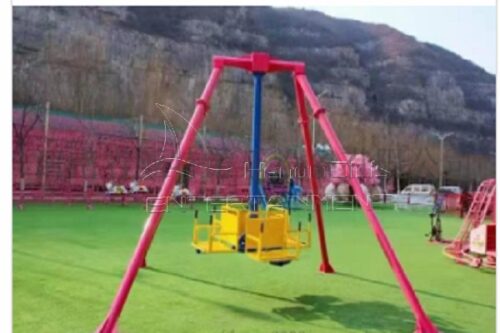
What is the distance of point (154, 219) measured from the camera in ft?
11.1

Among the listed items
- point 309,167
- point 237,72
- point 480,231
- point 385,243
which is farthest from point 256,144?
point 480,231

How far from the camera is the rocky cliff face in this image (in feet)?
14.3

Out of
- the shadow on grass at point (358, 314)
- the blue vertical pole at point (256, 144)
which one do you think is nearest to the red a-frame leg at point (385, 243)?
the shadow on grass at point (358, 314)

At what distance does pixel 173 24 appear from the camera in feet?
14.9

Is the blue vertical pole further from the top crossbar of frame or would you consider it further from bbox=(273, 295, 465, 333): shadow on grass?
bbox=(273, 295, 465, 333): shadow on grass

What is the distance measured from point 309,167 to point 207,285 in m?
1.34

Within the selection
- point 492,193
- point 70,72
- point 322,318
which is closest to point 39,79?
point 70,72

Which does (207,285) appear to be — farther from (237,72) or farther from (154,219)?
(237,72)

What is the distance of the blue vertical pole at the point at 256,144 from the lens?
4.25 metres

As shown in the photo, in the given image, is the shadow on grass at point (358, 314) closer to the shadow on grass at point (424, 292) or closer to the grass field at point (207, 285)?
the grass field at point (207, 285)

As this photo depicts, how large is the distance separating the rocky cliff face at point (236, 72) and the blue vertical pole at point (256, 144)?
0.63m

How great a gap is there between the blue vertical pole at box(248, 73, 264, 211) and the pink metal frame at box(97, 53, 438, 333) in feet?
0.42

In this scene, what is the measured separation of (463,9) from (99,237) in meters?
4.44

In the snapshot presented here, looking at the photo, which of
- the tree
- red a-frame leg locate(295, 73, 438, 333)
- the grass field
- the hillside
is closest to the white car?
the grass field
